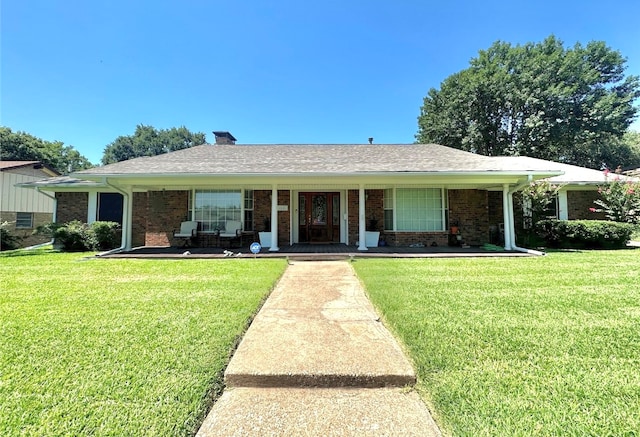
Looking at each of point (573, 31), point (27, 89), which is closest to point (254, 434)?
point (27, 89)

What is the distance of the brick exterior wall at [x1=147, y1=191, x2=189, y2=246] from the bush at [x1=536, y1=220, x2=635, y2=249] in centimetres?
1345

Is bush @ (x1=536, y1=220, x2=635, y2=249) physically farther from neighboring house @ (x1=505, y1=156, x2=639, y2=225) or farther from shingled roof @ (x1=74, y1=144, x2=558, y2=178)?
neighboring house @ (x1=505, y1=156, x2=639, y2=225)

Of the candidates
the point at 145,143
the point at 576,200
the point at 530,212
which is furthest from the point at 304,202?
the point at 145,143

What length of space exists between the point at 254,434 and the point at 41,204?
21.9 metres

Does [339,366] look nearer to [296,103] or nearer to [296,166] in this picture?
[296,166]

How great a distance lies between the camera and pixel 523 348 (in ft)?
9.14

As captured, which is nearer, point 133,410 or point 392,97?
point 133,410

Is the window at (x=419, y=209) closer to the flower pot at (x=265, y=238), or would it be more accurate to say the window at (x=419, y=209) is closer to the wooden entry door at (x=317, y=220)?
the wooden entry door at (x=317, y=220)

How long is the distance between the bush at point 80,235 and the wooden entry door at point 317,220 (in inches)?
282

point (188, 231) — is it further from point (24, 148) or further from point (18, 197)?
point (24, 148)

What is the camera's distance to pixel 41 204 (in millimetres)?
16891

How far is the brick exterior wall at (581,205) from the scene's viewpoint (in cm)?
1240

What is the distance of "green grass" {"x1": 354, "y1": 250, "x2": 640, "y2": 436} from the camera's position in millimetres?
1892

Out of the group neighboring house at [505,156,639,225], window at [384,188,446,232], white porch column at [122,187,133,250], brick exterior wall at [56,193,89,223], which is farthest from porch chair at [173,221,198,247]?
neighboring house at [505,156,639,225]
